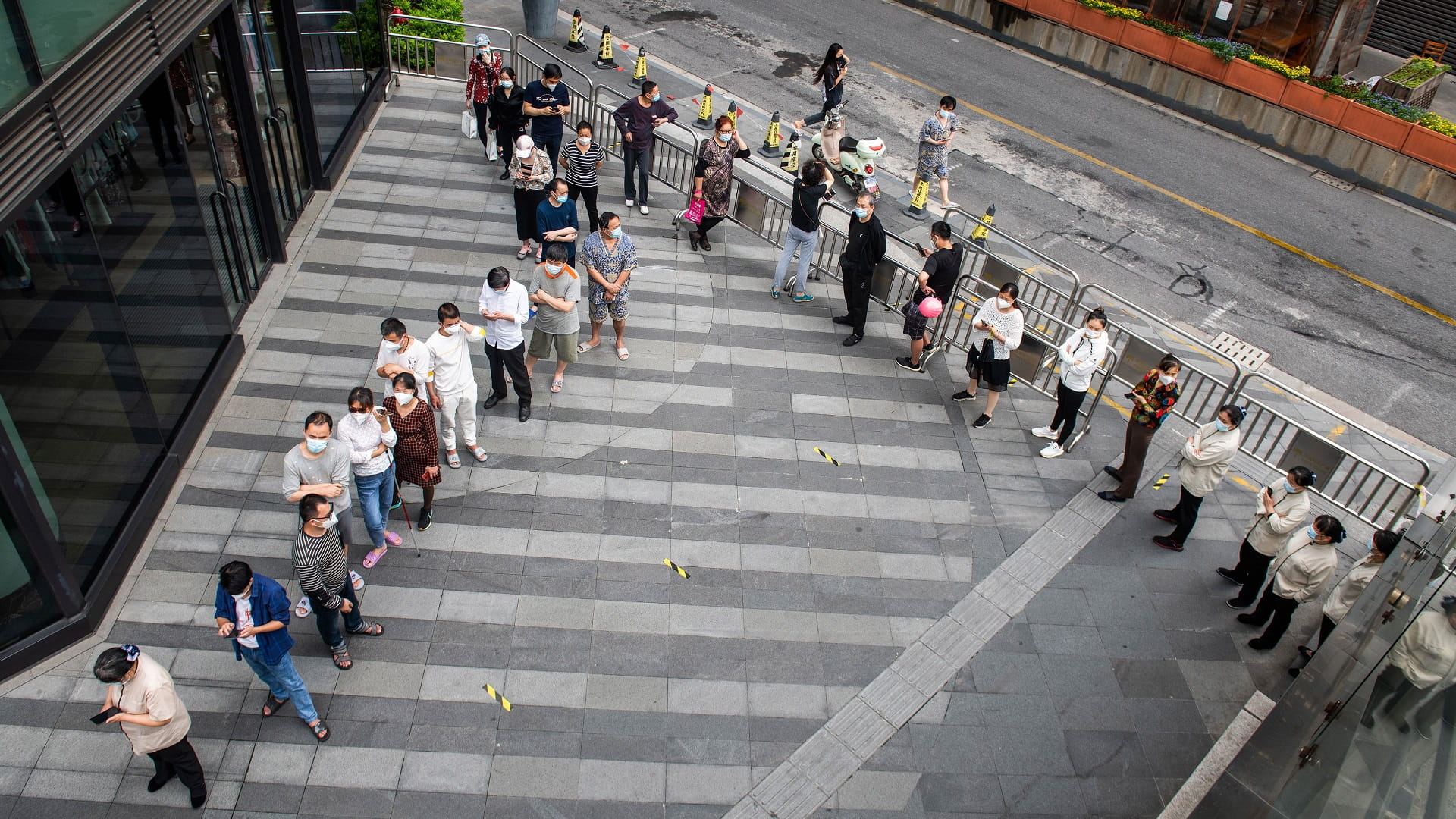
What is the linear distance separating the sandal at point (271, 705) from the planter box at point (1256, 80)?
2093 centimetres

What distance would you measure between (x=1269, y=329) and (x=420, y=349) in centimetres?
1224

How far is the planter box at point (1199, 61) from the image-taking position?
21.1m

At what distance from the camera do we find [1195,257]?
1642cm

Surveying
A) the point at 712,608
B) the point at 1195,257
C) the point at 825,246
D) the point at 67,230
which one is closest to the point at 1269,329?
the point at 1195,257

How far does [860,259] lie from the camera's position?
38.7ft

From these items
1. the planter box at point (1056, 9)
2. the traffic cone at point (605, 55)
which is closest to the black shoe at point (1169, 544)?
the traffic cone at point (605, 55)

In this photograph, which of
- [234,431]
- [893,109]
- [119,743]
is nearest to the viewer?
[119,743]

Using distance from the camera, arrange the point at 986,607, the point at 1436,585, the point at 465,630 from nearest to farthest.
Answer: the point at 1436,585
the point at 465,630
the point at 986,607

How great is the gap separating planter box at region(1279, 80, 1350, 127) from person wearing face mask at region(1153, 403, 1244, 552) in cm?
1349

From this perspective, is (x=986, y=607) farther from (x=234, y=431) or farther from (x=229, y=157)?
(x=229, y=157)

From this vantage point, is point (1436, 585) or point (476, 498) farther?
point (476, 498)

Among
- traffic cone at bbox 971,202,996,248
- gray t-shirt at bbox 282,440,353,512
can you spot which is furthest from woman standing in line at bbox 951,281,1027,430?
gray t-shirt at bbox 282,440,353,512

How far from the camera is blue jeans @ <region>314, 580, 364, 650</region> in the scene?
754 centimetres

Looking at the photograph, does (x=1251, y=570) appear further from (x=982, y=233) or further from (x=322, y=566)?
(x=322, y=566)
